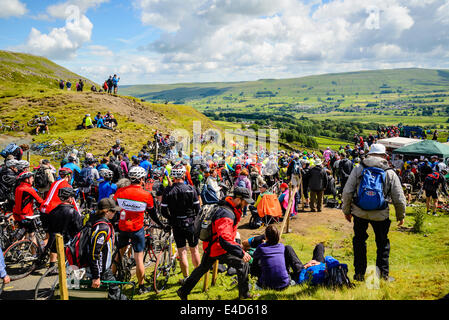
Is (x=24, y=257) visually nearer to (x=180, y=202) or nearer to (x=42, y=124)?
(x=180, y=202)

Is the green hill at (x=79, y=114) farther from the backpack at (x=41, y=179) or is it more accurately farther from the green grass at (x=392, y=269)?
the green grass at (x=392, y=269)

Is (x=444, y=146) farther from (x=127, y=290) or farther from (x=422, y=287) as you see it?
(x=127, y=290)

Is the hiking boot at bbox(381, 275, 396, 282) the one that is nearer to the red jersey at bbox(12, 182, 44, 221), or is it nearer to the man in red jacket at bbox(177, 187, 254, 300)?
the man in red jacket at bbox(177, 187, 254, 300)

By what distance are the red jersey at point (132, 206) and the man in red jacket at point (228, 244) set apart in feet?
5.33

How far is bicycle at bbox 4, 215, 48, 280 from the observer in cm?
707

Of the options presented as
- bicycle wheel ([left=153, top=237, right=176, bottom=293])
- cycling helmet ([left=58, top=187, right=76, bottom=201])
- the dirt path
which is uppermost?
cycling helmet ([left=58, top=187, right=76, bottom=201])

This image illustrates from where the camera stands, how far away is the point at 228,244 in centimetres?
453

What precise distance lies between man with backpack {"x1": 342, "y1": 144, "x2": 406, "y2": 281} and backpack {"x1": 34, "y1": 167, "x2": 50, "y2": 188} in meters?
8.35

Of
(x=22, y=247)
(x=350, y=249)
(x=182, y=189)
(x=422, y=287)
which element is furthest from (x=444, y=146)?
(x=22, y=247)

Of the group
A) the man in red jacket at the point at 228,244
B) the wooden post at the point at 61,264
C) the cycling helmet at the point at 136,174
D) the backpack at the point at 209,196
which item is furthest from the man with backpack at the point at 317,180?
the wooden post at the point at 61,264

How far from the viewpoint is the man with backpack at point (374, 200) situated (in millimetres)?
5055

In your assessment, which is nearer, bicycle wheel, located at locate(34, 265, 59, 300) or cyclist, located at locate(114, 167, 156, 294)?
bicycle wheel, located at locate(34, 265, 59, 300)

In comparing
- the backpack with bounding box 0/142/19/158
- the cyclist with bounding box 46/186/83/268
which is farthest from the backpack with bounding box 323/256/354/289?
the backpack with bounding box 0/142/19/158

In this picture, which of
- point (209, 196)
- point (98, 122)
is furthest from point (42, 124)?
point (209, 196)
